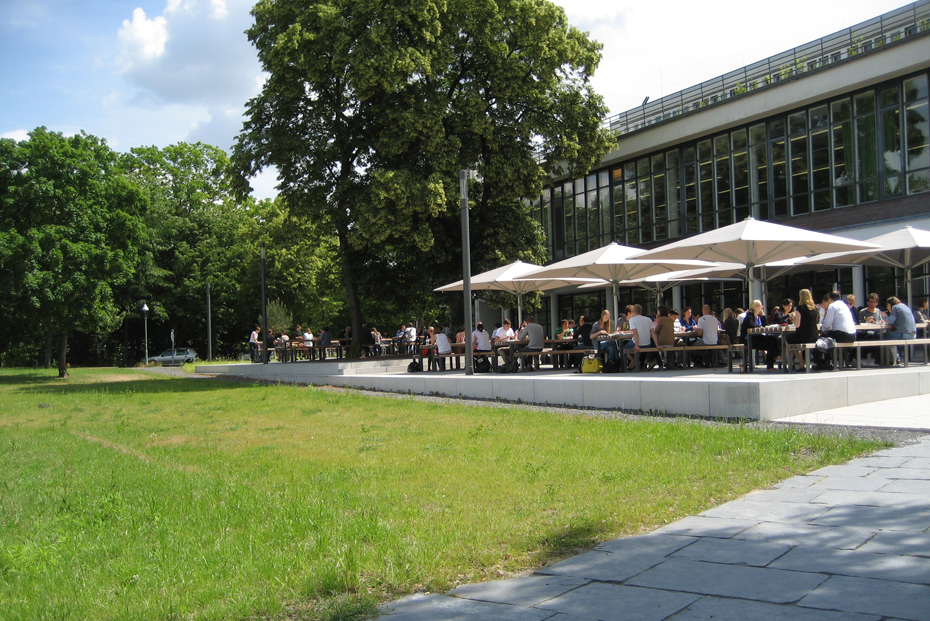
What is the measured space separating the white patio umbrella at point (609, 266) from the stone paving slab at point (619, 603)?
1202 cm

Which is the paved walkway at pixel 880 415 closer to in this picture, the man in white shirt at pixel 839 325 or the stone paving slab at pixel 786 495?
the man in white shirt at pixel 839 325

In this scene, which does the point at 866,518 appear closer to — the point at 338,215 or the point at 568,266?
the point at 568,266

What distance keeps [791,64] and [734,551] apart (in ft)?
81.2

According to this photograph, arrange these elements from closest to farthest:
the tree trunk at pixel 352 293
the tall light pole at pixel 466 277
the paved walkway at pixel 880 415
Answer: the paved walkway at pixel 880 415 → the tall light pole at pixel 466 277 → the tree trunk at pixel 352 293

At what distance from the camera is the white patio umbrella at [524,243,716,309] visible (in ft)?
53.2

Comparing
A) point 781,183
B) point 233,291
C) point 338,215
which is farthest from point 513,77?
point 233,291

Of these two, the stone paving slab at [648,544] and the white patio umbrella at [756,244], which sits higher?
the white patio umbrella at [756,244]

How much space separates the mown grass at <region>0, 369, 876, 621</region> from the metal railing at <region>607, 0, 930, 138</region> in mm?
18361

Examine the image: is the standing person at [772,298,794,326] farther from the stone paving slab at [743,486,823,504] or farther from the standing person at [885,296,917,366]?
the stone paving slab at [743,486,823,504]

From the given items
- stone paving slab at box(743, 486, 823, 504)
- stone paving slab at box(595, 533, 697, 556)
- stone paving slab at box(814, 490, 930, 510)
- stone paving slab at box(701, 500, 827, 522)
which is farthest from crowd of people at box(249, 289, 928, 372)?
stone paving slab at box(595, 533, 697, 556)

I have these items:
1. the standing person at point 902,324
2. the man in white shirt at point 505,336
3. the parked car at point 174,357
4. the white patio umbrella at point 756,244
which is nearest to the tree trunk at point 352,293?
the man in white shirt at point 505,336

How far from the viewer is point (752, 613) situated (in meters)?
3.53

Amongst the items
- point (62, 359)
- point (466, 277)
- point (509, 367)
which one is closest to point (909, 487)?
point (466, 277)

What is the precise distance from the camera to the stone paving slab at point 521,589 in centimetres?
390
